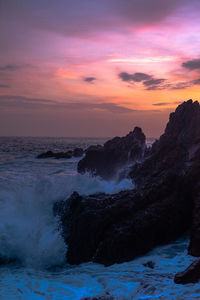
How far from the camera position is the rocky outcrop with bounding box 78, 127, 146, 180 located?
1858 centimetres

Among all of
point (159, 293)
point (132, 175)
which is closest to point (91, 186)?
point (132, 175)

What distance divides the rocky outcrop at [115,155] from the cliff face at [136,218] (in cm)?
965

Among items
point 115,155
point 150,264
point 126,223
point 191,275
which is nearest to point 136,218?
point 126,223

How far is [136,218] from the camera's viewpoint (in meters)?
6.90

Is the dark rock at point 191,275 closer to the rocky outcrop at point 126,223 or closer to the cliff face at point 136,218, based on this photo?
the cliff face at point 136,218

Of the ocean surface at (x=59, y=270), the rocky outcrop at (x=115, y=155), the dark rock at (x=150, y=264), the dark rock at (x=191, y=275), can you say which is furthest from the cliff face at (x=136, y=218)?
the rocky outcrop at (x=115, y=155)

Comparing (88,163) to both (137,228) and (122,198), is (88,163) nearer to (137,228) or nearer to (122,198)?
(122,198)

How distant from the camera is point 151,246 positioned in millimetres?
6555

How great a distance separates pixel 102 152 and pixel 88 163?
1.49 m

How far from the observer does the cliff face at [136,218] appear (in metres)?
6.42

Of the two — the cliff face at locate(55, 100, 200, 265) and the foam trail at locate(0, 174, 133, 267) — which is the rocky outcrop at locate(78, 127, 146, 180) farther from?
the cliff face at locate(55, 100, 200, 265)

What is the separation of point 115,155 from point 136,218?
1345 cm

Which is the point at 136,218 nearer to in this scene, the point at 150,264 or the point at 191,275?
the point at 150,264

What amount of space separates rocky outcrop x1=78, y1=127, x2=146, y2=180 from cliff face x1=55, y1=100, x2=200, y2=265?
9654 millimetres
